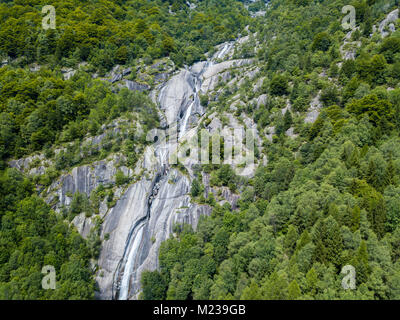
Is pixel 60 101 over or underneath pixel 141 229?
over

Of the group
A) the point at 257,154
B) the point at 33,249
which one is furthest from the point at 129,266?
the point at 257,154

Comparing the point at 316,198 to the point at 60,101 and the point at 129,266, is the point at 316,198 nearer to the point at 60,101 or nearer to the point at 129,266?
the point at 129,266

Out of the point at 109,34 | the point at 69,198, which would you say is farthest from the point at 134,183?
the point at 109,34

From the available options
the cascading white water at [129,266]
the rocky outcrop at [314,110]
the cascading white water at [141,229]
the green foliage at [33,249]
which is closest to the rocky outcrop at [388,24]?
the rocky outcrop at [314,110]

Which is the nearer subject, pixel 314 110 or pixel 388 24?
pixel 314 110

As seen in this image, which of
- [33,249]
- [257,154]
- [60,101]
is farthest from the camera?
[60,101]

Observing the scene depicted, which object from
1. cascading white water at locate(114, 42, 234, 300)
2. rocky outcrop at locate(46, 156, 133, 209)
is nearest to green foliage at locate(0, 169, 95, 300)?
rocky outcrop at locate(46, 156, 133, 209)

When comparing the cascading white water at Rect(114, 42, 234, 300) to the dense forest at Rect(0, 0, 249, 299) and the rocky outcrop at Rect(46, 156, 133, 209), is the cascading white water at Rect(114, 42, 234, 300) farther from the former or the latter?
the rocky outcrop at Rect(46, 156, 133, 209)

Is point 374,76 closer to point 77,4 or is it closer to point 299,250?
point 299,250
